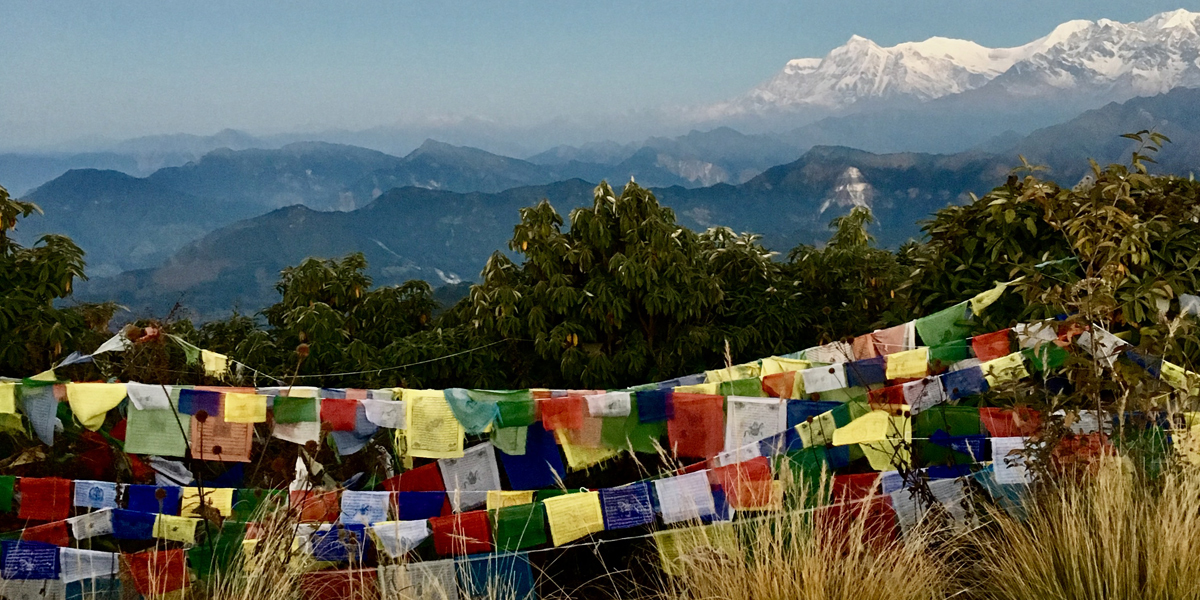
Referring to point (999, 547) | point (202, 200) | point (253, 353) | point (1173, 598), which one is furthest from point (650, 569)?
point (202, 200)

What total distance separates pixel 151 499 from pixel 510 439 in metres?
1.62

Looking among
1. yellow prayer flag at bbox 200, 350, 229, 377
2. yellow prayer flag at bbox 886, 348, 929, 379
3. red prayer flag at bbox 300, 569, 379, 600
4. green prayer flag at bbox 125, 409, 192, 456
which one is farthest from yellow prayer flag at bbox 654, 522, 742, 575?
yellow prayer flag at bbox 200, 350, 229, 377

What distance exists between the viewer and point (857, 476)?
3693 millimetres

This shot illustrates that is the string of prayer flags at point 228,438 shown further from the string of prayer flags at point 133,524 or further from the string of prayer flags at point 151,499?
the string of prayer flags at point 133,524

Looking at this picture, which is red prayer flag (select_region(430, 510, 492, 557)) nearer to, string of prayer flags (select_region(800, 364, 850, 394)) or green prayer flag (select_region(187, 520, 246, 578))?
green prayer flag (select_region(187, 520, 246, 578))

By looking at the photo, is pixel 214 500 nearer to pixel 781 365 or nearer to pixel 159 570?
pixel 159 570

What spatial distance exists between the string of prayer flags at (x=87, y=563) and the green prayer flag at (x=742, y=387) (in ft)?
9.64

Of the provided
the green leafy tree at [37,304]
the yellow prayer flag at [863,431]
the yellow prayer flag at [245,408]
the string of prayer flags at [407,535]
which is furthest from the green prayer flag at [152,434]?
the yellow prayer flag at [863,431]

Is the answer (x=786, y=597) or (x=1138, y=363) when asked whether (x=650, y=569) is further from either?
(x=1138, y=363)

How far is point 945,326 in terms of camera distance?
5441mm

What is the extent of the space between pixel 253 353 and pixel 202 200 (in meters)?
116

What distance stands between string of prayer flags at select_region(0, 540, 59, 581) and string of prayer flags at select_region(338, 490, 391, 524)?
1018 mm

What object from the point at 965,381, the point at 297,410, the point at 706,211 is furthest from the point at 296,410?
the point at 706,211

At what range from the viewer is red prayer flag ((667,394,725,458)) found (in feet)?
15.4
